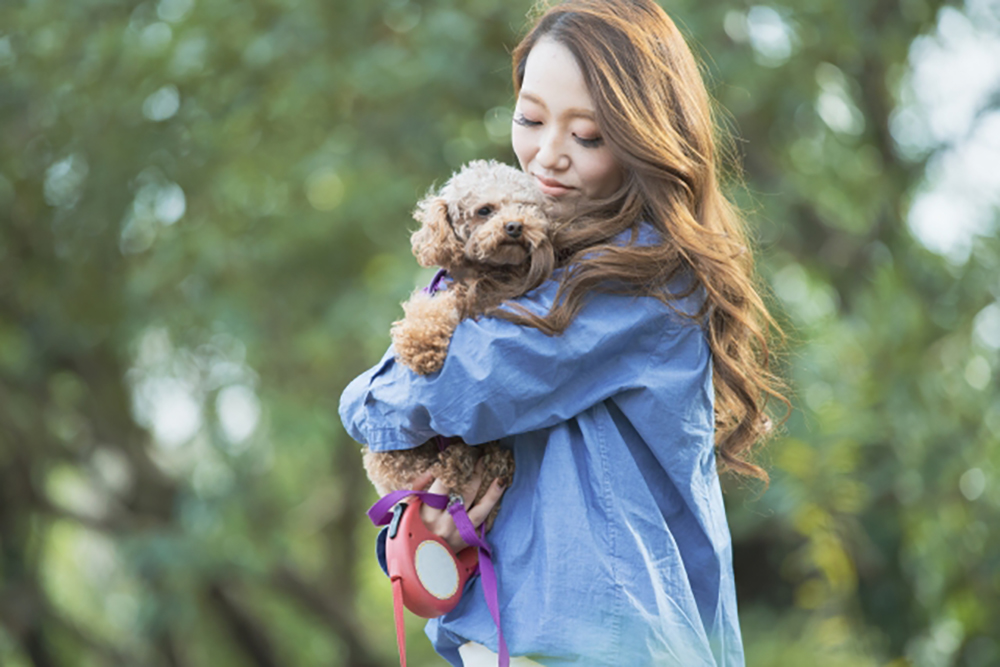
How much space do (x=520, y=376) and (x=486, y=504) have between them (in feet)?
1.01

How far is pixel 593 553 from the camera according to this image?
6.00ft

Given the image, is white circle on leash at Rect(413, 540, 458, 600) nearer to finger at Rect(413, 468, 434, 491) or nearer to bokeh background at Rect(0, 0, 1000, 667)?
finger at Rect(413, 468, 434, 491)

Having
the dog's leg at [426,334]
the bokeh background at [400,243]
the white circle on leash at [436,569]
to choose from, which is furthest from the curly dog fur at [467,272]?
the bokeh background at [400,243]

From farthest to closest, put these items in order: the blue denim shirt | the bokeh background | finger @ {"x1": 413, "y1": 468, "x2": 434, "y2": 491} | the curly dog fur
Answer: the bokeh background < finger @ {"x1": 413, "y1": 468, "x2": 434, "y2": 491} < the curly dog fur < the blue denim shirt

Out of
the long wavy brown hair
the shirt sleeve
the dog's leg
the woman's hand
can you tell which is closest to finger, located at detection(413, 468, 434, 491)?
the woman's hand

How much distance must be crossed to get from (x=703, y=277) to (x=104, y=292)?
19.1ft

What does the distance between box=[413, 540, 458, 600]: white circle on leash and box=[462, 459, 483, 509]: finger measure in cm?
11

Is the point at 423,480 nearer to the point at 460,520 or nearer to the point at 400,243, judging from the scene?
the point at 460,520

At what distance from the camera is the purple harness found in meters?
1.86

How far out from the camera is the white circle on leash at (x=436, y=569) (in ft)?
6.31

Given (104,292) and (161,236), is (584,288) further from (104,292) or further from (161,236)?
(104,292)

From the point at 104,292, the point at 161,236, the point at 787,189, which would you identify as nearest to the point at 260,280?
the point at 161,236

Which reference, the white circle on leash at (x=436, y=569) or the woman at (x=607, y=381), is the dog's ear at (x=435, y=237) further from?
the white circle on leash at (x=436, y=569)

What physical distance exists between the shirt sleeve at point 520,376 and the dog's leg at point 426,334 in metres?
0.02
